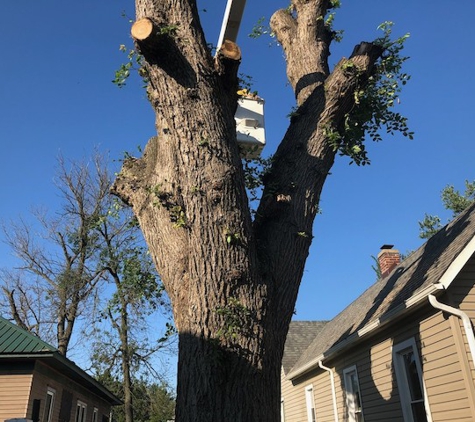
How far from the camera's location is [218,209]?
11.0 ft

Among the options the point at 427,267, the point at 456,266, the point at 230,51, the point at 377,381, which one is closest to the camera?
the point at 230,51

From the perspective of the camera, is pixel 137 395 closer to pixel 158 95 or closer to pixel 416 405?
pixel 416 405

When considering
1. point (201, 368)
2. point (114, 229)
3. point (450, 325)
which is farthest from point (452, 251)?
point (114, 229)

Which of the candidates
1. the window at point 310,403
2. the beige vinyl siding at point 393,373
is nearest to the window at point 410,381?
the beige vinyl siding at point 393,373

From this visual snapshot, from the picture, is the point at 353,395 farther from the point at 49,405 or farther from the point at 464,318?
the point at 49,405

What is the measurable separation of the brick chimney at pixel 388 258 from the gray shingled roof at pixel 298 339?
17.7 feet

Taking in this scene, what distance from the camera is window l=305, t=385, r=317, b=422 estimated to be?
551 inches

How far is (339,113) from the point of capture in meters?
4.69

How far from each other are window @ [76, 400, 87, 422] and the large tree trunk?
12.8 metres

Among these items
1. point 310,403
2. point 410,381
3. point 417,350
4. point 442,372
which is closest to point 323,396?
point 310,403

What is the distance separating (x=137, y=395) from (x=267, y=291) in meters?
20.4

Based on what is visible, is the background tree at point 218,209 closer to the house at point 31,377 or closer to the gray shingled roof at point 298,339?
the house at point 31,377

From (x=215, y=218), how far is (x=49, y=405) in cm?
1034

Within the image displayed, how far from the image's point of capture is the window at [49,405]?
11.0m
